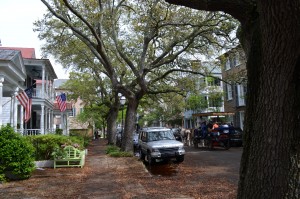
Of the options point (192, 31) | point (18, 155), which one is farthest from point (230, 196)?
point (192, 31)

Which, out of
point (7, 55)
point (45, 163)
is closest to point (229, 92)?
point (7, 55)

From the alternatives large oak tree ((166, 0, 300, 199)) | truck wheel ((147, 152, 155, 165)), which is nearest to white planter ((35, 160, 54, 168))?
truck wheel ((147, 152, 155, 165))

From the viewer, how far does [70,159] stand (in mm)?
14242

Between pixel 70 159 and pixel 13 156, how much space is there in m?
3.37

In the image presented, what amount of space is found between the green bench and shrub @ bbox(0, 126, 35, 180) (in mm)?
2589

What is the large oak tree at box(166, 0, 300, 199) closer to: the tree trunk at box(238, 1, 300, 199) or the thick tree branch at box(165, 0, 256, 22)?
the tree trunk at box(238, 1, 300, 199)

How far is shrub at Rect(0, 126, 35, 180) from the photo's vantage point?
11.0 m

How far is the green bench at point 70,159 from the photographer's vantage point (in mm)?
14109

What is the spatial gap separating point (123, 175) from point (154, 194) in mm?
3706

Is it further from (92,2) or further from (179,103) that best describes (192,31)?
(179,103)

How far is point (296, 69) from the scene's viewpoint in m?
4.22

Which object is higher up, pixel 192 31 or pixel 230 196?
pixel 192 31

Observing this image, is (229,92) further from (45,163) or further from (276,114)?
(276,114)

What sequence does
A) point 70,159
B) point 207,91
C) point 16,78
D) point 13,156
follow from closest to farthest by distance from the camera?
point 13,156
point 70,159
point 16,78
point 207,91
